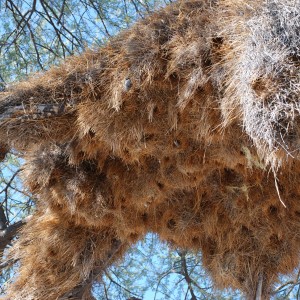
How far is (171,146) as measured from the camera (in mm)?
3104

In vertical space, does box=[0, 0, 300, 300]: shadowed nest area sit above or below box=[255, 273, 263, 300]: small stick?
above

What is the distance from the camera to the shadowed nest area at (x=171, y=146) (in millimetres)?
2527

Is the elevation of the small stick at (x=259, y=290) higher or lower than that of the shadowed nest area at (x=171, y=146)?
lower

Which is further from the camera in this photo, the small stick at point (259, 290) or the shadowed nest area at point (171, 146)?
the small stick at point (259, 290)

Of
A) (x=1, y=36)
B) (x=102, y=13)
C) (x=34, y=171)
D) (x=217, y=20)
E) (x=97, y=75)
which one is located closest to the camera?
(x=217, y=20)

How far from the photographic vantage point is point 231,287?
3.72m

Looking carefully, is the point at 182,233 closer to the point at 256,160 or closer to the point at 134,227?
the point at 134,227

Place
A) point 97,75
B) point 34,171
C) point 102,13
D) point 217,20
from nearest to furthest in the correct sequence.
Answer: point 217,20, point 97,75, point 34,171, point 102,13

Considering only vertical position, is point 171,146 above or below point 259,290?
above

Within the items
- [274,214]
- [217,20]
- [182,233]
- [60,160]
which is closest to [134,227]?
[182,233]

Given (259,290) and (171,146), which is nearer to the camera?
(171,146)

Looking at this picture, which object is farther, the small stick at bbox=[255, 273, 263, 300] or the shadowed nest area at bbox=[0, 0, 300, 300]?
the small stick at bbox=[255, 273, 263, 300]

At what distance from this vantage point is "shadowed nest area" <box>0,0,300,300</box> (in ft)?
8.29

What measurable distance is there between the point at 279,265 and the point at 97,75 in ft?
5.35
